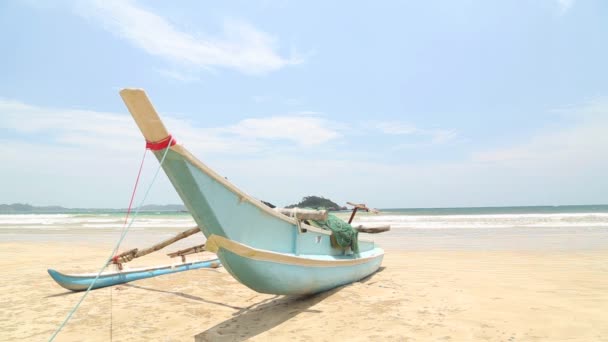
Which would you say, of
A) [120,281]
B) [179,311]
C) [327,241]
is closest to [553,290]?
[327,241]

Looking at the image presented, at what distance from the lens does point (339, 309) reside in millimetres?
5441

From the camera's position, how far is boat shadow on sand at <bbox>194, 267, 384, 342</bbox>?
4477 millimetres

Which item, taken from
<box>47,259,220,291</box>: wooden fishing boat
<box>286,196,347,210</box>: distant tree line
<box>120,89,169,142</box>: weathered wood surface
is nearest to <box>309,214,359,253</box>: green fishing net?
<box>286,196,347,210</box>: distant tree line

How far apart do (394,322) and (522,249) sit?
1010 cm

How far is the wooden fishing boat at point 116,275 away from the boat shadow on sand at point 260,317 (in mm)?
3149

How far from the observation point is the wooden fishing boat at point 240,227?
3.71 m

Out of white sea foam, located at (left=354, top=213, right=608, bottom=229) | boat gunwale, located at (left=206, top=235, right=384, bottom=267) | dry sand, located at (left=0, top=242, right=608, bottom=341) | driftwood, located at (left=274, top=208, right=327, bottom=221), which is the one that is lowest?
dry sand, located at (left=0, top=242, right=608, bottom=341)

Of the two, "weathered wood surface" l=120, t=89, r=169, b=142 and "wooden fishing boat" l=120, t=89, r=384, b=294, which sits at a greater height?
"weathered wood surface" l=120, t=89, r=169, b=142

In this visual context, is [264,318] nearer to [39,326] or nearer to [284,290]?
[284,290]

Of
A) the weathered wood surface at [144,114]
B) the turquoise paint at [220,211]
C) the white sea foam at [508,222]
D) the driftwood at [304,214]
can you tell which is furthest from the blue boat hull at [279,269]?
the white sea foam at [508,222]

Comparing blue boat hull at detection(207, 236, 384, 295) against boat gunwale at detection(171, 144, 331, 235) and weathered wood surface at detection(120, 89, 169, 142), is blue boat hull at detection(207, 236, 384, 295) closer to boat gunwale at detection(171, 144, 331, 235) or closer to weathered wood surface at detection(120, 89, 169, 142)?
boat gunwale at detection(171, 144, 331, 235)

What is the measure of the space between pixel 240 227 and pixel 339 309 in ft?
7.14

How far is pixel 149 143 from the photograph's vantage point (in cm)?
→ 375

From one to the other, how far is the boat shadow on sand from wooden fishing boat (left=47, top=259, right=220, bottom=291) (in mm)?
3149
